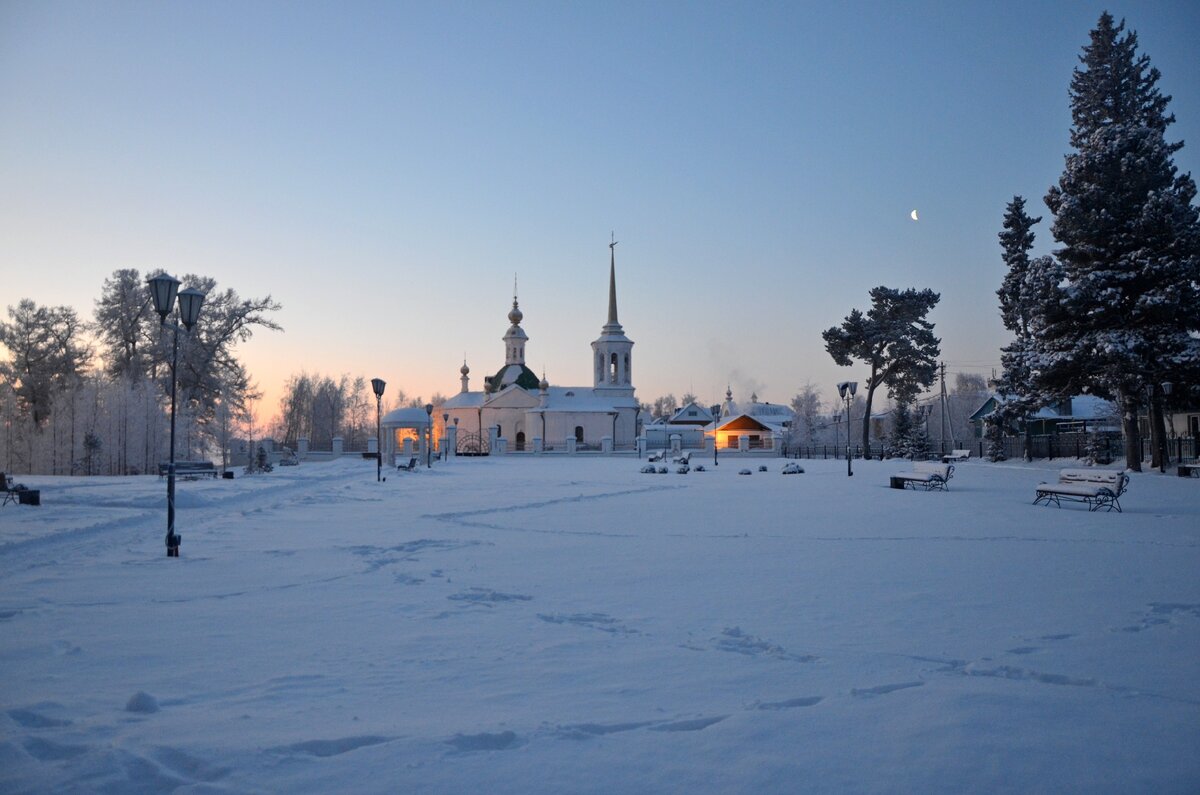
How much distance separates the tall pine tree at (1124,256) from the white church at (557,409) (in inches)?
1592

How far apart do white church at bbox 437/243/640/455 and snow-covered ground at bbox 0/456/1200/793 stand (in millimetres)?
54702

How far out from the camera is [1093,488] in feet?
48.4

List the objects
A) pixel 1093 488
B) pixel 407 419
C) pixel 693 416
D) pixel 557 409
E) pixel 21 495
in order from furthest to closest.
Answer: pixel 693 416 < pixel 557 409 < pixel 407 419 < pixel 1093 488 < pixel 21 495

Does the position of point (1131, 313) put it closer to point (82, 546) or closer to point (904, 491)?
point (904, 491)

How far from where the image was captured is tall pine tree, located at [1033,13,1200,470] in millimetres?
26156

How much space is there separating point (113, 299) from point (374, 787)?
4829 cm

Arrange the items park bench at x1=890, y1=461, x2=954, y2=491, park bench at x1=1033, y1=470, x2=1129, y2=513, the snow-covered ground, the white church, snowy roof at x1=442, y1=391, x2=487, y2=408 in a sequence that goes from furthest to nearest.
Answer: snowy roof at x1=442, y1=391, x2=487, y2=408, the white church, park bench at x1=890, y1=461, x2=954, y2=491, park bench at x1=1033, y1=470, x2=1129, y2=513, the snow-covered ground

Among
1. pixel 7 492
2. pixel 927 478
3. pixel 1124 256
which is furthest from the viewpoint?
pixel 1124 256

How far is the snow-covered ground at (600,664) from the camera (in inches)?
137

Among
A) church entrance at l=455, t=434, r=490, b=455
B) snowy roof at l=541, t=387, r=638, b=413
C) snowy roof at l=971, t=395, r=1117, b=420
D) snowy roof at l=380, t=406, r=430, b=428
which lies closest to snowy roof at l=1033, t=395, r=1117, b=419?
snowy roof at l=971, t=395, r=1117, b=420

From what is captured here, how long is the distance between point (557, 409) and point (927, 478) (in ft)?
161

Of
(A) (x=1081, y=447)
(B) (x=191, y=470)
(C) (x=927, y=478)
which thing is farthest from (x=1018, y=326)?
(B) (x=191, y=470)

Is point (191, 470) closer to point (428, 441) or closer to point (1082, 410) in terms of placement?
point (428, 441)

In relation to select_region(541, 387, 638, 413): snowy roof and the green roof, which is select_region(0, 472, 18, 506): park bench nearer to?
select_region(541, 387, 638, 413): snowy roof
